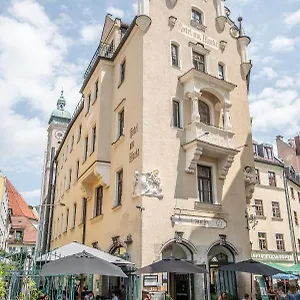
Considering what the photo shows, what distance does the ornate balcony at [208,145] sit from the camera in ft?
57.4

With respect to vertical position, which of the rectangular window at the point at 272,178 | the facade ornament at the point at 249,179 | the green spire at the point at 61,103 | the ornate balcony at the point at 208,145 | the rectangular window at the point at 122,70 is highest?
the green spire at the point at 61,103

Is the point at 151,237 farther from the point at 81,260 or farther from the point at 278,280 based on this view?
the point at 278,280

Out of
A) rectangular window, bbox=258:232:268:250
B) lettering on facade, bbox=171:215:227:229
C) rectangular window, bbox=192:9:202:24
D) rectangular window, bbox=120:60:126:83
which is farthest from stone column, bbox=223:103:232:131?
rectangular window, bbox=258:232:268:250

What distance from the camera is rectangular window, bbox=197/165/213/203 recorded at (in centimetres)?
1817

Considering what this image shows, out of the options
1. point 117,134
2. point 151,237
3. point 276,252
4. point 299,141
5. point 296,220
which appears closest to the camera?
point 151,237

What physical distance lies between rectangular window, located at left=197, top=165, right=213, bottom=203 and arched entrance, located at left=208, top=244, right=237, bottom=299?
2.41 metres

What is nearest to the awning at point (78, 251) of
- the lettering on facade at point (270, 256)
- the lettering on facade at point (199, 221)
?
the lettering on facade at point (199, 221)

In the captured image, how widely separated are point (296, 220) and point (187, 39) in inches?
1031

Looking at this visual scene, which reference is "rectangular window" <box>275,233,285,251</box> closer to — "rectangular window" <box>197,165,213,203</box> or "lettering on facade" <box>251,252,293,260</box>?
"lettering on facade" <box>251,252,293,260</box>

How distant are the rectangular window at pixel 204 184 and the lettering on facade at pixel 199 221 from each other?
110cm

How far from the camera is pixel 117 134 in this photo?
787 inches

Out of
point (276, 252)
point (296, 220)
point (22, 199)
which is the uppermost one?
point (22, 199)

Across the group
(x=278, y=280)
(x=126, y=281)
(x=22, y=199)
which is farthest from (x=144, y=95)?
(x=22, y=199)

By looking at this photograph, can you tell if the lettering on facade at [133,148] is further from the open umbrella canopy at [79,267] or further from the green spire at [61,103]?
the green spire at [61,103]
